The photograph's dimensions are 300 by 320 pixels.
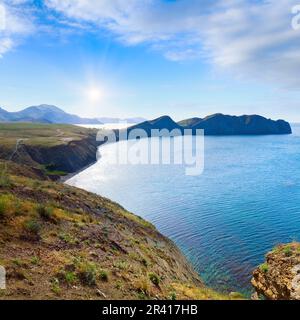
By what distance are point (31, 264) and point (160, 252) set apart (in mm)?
21308

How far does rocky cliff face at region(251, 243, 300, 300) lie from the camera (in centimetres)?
2056

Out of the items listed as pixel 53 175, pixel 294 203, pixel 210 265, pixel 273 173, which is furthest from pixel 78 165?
pixel 210 265

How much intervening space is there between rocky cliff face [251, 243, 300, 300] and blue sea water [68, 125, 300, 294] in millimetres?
14723

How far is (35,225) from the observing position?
23.1 metres

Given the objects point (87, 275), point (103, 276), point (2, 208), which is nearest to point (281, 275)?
point (103, 276)

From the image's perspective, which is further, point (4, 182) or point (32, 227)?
point (4, 182)

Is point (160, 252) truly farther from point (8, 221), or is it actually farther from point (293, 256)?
point (8, 221)

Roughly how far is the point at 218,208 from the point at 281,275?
5001 cm

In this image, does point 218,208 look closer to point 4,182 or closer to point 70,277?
point 4,182

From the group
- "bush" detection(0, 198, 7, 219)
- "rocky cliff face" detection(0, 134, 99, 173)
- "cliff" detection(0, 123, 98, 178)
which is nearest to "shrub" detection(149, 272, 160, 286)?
"bush" detection(0, 198, 7, 219)

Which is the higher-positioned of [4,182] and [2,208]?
[4,182]

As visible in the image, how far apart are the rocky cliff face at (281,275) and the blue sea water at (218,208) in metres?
14.7

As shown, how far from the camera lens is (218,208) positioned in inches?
2832

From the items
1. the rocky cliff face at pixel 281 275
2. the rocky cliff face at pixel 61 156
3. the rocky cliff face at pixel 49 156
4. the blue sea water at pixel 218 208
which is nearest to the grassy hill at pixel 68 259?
the rocky cliff face at pixel 281 275
